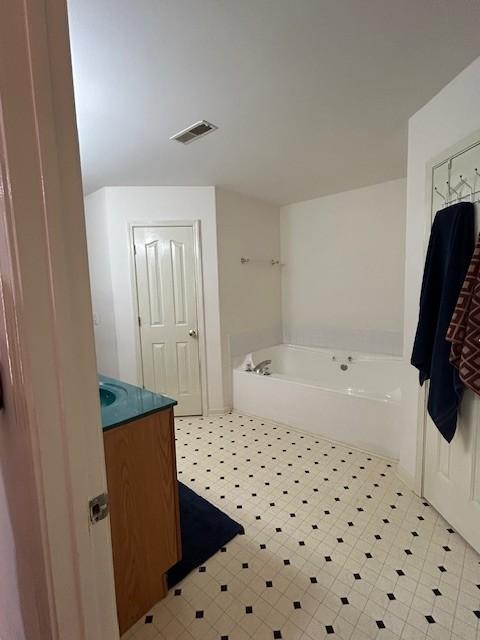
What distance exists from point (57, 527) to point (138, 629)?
1190 millimetres

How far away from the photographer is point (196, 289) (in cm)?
325

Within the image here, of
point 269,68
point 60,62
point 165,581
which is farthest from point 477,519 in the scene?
point 269,68

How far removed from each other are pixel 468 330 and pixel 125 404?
1.53 metres

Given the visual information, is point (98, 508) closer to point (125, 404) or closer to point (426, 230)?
point (125, 404)

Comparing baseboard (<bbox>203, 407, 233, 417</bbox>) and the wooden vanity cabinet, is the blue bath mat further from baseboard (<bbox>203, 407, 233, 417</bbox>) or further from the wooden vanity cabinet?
baseboard (<bbox>203, 407, 233, 417</bbox>)

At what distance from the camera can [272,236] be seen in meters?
3.92

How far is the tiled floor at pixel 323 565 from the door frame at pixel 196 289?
1059mm

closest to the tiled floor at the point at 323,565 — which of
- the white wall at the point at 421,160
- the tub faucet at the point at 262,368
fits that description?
the white wall at the point at 421,160

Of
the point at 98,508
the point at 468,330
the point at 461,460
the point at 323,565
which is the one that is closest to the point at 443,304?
the point at 468,330

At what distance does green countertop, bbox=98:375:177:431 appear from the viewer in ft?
4.05

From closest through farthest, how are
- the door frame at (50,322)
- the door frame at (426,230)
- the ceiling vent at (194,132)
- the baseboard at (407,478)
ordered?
the door frame at (50,322)
the door frame at (426,230)
the ceiling vent at (194,132)
the baseboard at (407,478)

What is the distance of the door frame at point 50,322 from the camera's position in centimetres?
48

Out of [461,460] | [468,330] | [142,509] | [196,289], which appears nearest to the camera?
[142,509]

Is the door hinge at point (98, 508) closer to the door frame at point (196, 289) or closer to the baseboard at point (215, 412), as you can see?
the door frame at point (196, 289)
